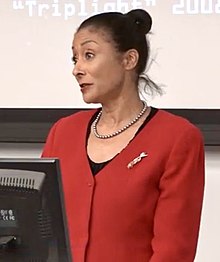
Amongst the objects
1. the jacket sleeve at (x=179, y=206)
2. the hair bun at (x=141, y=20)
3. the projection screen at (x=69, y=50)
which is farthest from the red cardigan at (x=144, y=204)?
the projection screen at (x=69, y=50)

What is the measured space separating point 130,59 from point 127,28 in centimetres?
7

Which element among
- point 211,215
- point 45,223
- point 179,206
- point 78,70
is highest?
point 78,70

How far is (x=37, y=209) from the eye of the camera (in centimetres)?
118

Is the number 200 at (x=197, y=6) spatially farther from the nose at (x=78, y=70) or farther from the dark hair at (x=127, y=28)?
the nose at (x=78, y=70)

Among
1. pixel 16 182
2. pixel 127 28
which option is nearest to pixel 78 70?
pixel 127 28

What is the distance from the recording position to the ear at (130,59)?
5.38 feet

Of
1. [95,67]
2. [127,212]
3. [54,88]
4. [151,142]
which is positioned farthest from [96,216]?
[54,88]

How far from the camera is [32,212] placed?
46.4 inches

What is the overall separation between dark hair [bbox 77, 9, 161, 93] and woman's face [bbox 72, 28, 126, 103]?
0.7 inches

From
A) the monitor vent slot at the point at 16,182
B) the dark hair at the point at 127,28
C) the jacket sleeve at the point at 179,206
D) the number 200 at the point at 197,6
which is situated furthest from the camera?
the number 200 at the point at 197,6

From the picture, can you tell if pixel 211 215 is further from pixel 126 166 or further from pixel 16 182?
pixel 16 182

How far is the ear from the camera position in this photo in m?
1.64

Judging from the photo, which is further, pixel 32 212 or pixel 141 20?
pixel 141 20

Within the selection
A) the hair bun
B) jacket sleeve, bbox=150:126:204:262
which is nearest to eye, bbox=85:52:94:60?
the hair bun
